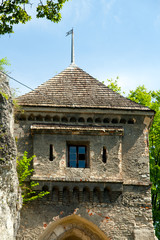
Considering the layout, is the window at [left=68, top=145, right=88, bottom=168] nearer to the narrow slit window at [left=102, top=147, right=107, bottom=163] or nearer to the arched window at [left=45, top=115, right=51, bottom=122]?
the narrow slit window at [left=102, top=147, right=107, bottom=163]

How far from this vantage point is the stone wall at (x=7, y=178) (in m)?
14.8

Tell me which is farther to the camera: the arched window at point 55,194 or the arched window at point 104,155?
the arched window at point 104,155

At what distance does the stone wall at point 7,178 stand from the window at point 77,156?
8.60 feet

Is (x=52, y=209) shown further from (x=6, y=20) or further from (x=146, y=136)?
(x=6, y=20)

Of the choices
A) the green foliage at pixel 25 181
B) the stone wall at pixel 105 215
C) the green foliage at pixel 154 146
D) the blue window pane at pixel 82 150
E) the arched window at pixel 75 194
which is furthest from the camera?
the green foliage at pixel 154 146

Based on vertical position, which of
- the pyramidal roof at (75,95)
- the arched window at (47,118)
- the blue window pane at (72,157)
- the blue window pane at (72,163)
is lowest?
the blue window pane at (72,163)

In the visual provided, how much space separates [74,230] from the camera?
1797cm

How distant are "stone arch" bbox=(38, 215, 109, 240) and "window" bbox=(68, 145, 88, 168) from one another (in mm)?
1880

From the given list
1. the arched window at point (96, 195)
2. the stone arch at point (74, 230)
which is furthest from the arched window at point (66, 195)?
the arched window at point (96, 195)

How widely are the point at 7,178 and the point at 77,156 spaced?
12.8 feet

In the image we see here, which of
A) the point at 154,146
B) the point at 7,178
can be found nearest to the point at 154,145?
the point at 154,146

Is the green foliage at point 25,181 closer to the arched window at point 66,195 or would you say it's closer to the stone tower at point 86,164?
the stone tower at point 86,164

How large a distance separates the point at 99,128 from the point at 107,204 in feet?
9.06

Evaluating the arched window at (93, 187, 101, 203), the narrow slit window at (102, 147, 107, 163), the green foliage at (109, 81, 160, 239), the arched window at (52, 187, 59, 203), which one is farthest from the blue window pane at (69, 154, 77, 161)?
the green foliage at (109, 81, 160, 239)
